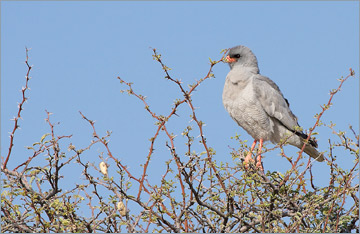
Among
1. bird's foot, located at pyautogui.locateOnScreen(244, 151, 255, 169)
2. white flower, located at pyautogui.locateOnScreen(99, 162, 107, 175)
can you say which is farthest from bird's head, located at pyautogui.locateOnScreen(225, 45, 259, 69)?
white flower, located at pyautogui.locateOnScreen(99, 162, 107, 175)

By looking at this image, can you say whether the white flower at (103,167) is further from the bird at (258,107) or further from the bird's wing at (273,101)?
the bird's wing at (273,101)

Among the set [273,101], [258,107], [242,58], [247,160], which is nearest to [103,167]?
[247,160]

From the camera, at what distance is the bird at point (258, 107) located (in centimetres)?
698

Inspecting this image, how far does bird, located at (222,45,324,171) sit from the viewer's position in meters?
6.98

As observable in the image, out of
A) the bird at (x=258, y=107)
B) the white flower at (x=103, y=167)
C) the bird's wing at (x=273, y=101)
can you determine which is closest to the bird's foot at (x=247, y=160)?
the white flower at (x=103, y=167)

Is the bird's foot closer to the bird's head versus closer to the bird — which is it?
the bird

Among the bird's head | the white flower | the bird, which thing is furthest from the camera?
the bird's head

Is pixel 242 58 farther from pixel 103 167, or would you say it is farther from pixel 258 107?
pixel 103 167

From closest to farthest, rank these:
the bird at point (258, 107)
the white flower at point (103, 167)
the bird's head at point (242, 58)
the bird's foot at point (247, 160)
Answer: the white flower at point (103, 167) → the bird's foot at point (247, 160) → the bird at point (258, 107) → the bird's head at point (242, 58)

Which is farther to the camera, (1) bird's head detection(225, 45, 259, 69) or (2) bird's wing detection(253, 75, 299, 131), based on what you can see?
(1) bird's head detection(225, 45, 259, 69)

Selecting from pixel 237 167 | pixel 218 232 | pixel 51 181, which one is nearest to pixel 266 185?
pixel 237 167

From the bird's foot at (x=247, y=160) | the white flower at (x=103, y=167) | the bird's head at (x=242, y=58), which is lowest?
the white flower at (x=103, y=167)

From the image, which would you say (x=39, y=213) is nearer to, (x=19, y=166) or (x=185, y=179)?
(x=19, y=166)

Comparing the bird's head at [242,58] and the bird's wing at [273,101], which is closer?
the bird's wing at [273,101]
